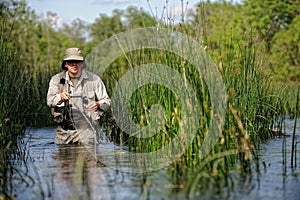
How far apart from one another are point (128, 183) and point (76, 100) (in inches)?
125

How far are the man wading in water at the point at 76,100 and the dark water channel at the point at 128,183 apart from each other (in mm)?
1354

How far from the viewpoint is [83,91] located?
795 centimetres

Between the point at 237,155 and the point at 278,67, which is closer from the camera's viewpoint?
the point at 237,155

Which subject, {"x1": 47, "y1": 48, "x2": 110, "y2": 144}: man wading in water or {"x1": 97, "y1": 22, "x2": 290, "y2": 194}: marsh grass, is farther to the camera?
{"x1": 47, "y1": 48, "x2": 110, "y2": 144}: man wading in water

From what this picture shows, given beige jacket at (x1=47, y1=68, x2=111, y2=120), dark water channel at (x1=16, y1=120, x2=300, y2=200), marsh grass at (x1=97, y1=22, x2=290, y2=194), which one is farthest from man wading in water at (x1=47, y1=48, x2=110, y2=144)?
dark water channel at (x1=16, y1=120, x2=300, y2=200)

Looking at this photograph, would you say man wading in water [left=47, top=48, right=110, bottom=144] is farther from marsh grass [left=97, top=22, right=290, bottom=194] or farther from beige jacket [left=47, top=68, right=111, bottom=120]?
marsh grass [left=97, top=22, right=290, bottom=194]

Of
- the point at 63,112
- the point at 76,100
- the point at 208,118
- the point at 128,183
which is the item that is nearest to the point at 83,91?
the point at 76,100

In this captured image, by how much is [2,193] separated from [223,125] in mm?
1981

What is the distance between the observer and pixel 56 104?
24.8 ft

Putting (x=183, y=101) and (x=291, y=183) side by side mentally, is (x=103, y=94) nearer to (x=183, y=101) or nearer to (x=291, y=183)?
(x=183, y=101)

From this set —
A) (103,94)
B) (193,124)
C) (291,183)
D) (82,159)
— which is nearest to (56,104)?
(103,94)

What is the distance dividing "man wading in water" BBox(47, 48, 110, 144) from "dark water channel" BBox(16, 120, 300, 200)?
1.35 meters

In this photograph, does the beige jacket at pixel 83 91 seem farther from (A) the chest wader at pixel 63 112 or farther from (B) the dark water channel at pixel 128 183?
(B) the dark water channel at pixel 128 183

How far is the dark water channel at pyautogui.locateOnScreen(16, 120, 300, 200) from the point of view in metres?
4.50
